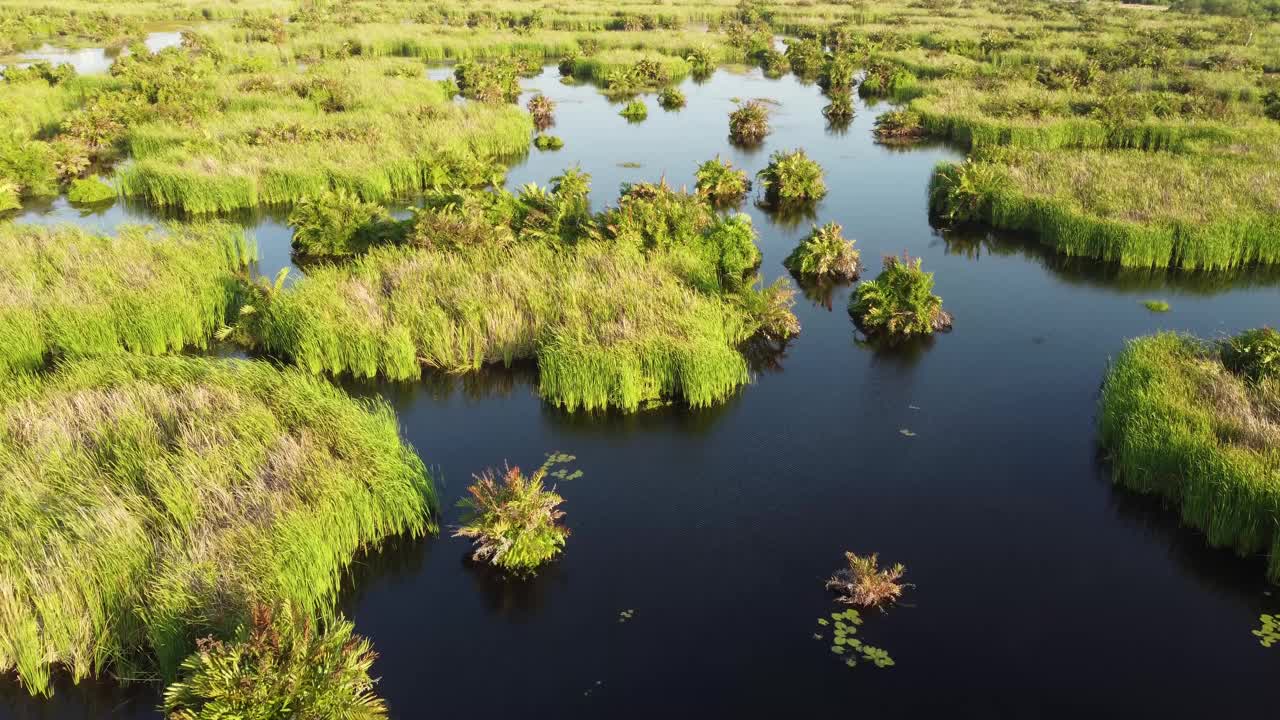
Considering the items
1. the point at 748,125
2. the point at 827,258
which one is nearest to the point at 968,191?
the point at 827,258

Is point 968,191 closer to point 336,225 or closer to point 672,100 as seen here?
point 336,225

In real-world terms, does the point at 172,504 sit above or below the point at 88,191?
below

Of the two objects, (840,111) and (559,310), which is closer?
(559,310)

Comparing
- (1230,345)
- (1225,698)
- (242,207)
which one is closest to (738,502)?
(1225,698)

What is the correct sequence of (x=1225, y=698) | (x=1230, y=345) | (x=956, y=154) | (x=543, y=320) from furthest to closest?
(x=956, y=154)
(x=543, y=320)
(x=1230, y=345)
(x=1225, y=698)

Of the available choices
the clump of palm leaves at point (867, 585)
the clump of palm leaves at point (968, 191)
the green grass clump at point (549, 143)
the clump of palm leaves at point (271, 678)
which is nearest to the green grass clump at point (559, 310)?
the clump of palm leaves at point (867, 585)

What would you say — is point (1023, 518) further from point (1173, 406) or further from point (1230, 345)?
point (1230, 345)
